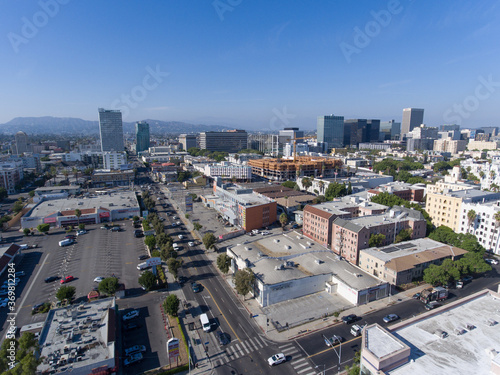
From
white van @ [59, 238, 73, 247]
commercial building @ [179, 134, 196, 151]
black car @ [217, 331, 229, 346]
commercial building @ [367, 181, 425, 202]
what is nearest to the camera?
black car @ [217, 331, 229, 346]

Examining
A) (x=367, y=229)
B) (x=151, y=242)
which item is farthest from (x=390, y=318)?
(x=151, y=242)

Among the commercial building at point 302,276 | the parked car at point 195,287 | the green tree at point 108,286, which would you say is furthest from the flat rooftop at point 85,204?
the commercial building at point 302,276

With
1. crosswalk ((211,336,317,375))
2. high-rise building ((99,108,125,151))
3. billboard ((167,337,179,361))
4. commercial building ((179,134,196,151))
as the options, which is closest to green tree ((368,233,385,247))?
crosswalk ((211,336,317,375))

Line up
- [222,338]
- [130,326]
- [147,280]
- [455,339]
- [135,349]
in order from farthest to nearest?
[147,280]
[130,326]
[222,338]
[135,349]
[455,339]

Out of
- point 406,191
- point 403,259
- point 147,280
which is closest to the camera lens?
point 147,280

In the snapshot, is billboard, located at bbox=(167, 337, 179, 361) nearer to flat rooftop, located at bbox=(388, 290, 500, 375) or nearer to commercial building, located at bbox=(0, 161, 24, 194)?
flat rooftop, located at bbox=(388, 290, 500, 375)

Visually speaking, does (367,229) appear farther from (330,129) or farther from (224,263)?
(330,129)
